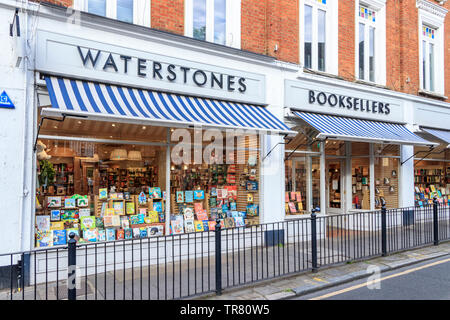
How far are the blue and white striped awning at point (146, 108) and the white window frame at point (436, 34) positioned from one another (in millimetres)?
9424

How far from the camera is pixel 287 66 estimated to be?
9.98 m

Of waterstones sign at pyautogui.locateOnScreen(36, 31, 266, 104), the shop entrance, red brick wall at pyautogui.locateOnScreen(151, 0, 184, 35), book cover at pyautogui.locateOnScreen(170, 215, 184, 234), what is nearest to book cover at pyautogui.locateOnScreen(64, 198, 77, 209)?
book cover at pyautogui.locateOnScreen(170, 215, 184, 234)

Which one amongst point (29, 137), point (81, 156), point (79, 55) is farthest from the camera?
point (81, 156)

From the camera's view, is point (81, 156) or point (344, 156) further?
point (344, 156)

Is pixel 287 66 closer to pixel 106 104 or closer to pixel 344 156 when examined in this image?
pixel 344 156

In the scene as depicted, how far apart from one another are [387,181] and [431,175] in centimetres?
336

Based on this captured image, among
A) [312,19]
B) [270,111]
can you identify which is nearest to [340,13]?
[312,19]

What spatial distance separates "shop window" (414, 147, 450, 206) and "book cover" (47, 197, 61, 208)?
1289cm

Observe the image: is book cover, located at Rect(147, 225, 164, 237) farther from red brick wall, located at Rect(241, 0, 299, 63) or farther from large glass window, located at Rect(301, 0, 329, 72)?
large glass window, located at Rect(301, 0, 329, 72)

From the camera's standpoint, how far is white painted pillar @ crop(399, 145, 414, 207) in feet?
42.7

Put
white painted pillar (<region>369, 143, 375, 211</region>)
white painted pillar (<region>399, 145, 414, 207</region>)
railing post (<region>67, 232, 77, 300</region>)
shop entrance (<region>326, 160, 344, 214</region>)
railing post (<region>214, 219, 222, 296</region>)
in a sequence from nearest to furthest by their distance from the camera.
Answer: railing post (<region>67, 232, 77, 300</region>), railing post (<region>214, 219, 222, 296</region>), white painted pillar (<region>369, 143, 375, 211</region>), shop entrance (<region>326, 160, 344, 214</region>), white painted pillar (<region>399, 145, 414, 207</region>)

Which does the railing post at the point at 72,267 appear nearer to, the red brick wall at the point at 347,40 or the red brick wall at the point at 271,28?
the red brick wall at the point at 271,28
